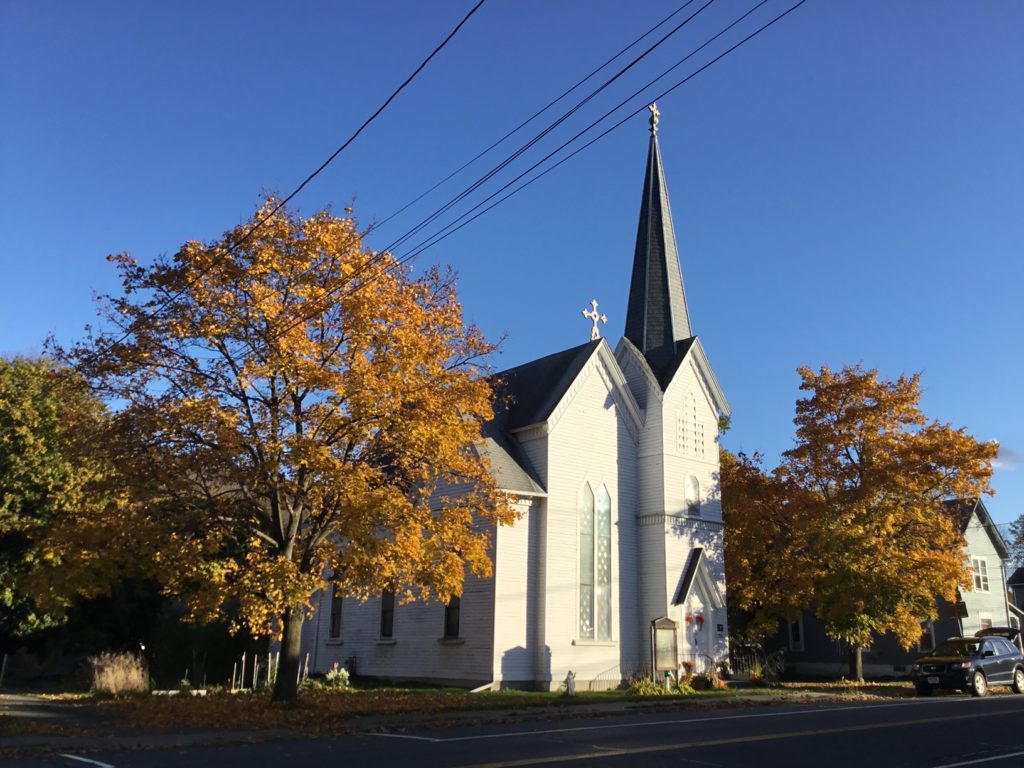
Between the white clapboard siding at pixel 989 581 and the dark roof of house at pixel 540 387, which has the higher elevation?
the dark roof of house at pixel 540 387

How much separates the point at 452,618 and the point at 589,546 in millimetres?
4831

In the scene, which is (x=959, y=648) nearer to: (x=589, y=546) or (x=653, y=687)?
(x=653, y=687)

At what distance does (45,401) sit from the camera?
1120 inches

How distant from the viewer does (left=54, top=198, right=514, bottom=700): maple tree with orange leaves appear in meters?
16.8

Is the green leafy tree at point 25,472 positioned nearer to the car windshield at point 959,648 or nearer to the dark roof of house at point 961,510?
the car windshield at point 959,648

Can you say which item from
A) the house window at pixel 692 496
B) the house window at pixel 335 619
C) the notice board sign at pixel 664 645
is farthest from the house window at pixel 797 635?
the house window at pixel 335 619

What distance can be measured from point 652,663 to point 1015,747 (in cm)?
1448

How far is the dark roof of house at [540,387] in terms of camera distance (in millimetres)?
27672

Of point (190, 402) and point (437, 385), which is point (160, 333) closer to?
point (190, 402)

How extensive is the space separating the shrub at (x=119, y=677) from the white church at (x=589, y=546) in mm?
8337

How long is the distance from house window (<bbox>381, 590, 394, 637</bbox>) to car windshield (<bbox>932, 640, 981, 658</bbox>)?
17.3 m

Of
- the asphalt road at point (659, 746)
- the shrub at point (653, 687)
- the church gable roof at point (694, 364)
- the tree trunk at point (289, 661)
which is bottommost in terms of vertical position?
the shrub at point (653, 687)

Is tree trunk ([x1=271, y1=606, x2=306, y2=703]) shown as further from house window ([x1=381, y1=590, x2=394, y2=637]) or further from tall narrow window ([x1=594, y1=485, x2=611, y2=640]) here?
tall narrow window ([x1=594, y1=485, x2=611, y2=640])

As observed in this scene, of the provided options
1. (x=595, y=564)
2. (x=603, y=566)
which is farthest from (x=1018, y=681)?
(x=595, y=564)
